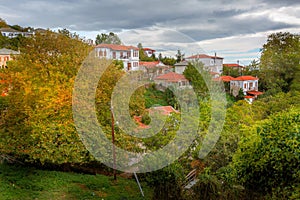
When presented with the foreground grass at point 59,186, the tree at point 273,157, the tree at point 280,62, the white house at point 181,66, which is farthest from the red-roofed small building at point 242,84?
the tree at point 273,157

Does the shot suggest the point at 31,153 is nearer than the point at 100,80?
Yes

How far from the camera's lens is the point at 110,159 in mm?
9102

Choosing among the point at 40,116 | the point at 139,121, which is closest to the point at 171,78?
the point at 139,121

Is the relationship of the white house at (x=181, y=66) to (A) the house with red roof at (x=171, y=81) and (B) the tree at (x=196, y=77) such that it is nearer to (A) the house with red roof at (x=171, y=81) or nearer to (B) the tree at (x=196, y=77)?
(B) the tree at (x=196, y=77)

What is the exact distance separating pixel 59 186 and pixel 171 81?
45.3 feet

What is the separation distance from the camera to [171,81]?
20.7 m

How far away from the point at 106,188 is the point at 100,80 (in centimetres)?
345

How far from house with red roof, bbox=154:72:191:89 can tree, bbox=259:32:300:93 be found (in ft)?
35.4

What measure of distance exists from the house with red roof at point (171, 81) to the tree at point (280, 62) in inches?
425

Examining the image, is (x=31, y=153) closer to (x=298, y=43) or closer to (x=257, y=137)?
(x=257, y=137)

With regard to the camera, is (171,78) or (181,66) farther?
(181,66)

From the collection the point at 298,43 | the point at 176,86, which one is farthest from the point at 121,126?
the point at 298,43

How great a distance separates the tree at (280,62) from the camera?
90.6ft

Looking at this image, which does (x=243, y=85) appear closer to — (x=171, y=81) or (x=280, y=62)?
(x=280, y=62)
